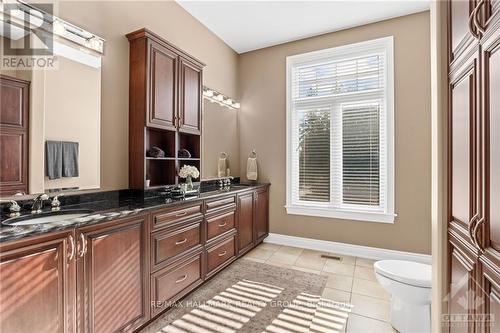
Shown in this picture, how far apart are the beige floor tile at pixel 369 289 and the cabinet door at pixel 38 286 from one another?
2276 mm

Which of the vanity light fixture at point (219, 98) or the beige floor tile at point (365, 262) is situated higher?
Result: the vanity light fixture at point (219, 98)

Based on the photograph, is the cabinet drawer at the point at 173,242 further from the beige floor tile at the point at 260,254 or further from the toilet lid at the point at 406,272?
the toilet lid at the point at 406,272

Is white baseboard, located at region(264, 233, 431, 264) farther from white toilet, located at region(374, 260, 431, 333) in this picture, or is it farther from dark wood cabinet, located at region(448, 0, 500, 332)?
Result: dark wood cabinet, located at region(448, 0, 500, 332)

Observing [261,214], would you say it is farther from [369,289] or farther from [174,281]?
[174,281]

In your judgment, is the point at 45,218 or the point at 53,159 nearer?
the point at 45,218

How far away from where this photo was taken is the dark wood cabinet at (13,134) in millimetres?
1475

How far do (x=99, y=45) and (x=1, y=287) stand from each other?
1804 mm

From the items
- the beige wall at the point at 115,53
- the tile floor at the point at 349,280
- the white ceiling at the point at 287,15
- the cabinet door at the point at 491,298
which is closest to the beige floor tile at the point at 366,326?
the tile floor at the point at 349,280

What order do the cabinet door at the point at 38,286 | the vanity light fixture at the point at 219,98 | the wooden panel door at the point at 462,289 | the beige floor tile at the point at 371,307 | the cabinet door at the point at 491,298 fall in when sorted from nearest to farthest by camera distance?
the cabinet door at the point at 491,298 → the wooden panel door at the point at 462,289 → the cabinet door at the point at 38,286 → the beige floor tile at the point at 371,307 → the vanity light fixture at the point at 219,98

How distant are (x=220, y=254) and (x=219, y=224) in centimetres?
33

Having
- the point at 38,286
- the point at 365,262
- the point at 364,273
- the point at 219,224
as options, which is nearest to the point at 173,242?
the point at 219,224

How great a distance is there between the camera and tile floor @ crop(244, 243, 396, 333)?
6.13 ft

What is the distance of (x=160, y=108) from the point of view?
90.2 inches

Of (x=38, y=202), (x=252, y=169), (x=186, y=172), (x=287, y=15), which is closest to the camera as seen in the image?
(x=38, y=202)
